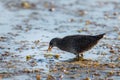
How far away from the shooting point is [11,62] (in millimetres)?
12828

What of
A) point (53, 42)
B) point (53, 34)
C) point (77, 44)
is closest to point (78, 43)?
point (77, 44)

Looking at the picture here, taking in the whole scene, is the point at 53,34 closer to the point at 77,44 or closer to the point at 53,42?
the point at 53,42

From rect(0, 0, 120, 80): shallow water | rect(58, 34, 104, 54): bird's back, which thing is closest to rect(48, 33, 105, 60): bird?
rect(58, 34, 104, 54): bird's back

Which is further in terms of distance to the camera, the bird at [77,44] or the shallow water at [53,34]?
the bird at [77,44]

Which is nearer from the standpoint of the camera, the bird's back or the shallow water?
the shallow water

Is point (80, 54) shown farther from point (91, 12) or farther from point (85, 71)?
point (91, 12)

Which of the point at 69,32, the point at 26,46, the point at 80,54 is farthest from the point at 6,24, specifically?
the point at 80,54

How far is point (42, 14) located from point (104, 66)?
886 centimetres

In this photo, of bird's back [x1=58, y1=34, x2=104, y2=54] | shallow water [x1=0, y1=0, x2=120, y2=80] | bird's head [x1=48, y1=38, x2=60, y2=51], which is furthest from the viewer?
bird's head [x1=48, y1=38, x2=60, y2=51]

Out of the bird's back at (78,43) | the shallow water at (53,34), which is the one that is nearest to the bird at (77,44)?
the bird's back at (78,43)

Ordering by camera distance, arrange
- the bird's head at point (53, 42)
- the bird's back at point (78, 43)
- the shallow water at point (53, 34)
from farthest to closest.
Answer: the bird's head at point (53, 42)
the bird's back at point (78, 43)
the shallow water at point (53, 34)

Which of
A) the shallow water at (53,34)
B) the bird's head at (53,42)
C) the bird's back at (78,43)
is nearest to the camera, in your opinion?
the shallow water at (53,34)

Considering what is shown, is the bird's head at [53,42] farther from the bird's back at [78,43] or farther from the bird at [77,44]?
the bird's back at [78,43]

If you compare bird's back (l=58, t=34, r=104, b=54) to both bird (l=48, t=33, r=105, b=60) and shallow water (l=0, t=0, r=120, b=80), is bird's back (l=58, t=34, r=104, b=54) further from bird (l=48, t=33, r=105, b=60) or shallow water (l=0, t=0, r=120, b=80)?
shallow water (l=0, t=0, r=120, b=80)
